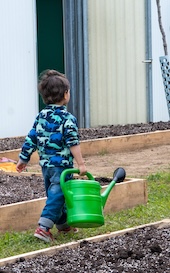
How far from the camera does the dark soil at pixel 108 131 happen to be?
11.1m

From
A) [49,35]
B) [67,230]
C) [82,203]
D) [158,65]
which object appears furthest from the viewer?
[158,65]

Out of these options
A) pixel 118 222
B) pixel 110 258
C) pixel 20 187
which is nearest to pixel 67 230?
pixel 118 222

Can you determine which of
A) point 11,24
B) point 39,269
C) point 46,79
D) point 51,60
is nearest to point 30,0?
point 11,24

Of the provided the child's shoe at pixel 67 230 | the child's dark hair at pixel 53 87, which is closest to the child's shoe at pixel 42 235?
the child's shoe at pixel 67 230

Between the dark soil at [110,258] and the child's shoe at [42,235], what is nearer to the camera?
the dark soil at [110,258]

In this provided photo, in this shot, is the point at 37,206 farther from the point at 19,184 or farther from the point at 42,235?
the point at 19,184

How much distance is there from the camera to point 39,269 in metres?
5.00

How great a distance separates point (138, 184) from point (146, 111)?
22.1 feet

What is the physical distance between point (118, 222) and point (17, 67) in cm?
624

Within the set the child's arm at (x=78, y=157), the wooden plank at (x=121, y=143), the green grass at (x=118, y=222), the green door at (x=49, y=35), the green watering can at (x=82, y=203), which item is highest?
the green door at (x=49, y=35)

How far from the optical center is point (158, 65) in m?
14.1

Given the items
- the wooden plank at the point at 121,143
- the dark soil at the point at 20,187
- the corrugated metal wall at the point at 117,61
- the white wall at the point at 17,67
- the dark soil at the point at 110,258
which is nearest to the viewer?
the dark soil at the point at 110,258

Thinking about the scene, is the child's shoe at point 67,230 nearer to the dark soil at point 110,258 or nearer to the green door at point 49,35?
the dark soil at point 110,258

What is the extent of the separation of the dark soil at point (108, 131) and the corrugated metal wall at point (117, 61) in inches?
21.6
